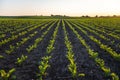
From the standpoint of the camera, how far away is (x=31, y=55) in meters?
11.8

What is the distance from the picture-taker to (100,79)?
7988 millimetres

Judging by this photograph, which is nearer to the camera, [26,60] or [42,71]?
[42,71]

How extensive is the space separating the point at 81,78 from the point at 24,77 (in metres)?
2.08

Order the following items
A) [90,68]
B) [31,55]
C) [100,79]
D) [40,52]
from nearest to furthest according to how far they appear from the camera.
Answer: [100,79], [90,68], [31,55], [40,52]

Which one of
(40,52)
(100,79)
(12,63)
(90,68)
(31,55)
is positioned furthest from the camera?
(40,52)

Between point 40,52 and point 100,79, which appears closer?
point 100,79

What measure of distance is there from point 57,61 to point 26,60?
4.90 ft

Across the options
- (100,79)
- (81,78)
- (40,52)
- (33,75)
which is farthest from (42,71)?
(40,52)

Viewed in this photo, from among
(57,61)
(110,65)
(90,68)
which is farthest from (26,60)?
(110,65)

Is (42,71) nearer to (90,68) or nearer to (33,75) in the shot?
(33,75)

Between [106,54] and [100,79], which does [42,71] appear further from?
[106,54]

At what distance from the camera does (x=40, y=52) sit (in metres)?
12.6

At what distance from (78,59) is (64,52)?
72.6 inches

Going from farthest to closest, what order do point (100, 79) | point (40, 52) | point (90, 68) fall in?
point (40, 52)
point (90, 68)
point (100, 79)
